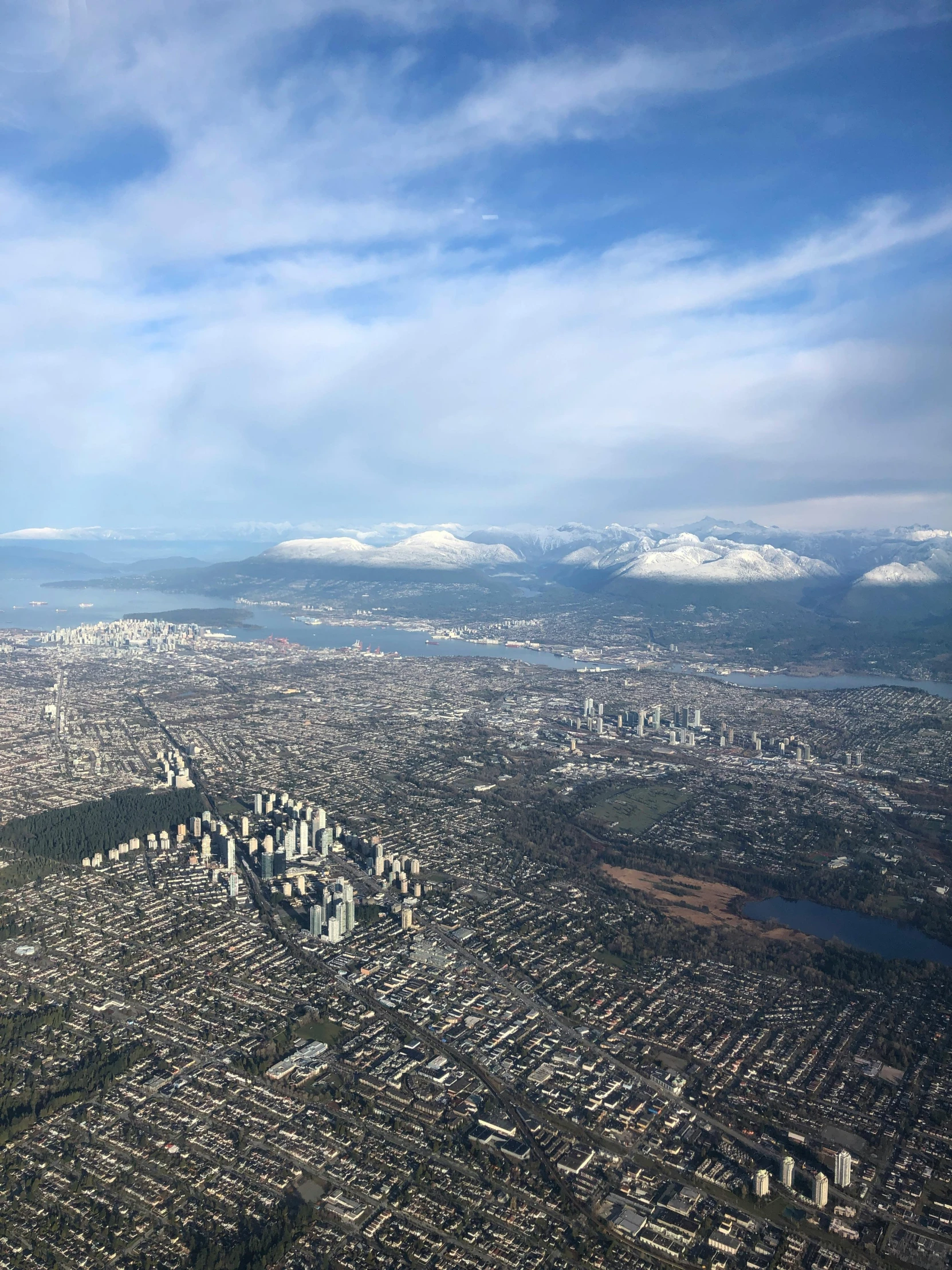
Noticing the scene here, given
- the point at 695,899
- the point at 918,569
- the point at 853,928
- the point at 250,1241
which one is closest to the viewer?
the point at 250,1241

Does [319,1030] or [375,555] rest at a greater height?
[375,555]

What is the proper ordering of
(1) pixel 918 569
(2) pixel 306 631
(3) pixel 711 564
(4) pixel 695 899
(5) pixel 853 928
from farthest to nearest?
(3) pixel 711 564 < (1) pixel 918 569 < (2) pixel 306 631 < (4) pixel 695 899 < (5) pixel 853 928

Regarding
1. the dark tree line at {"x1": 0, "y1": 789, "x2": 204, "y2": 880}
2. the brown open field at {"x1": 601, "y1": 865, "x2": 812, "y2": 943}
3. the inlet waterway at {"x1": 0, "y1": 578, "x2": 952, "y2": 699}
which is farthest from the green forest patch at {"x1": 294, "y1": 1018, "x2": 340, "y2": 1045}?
the inlet waterway at {"x1": 0, "y1": 578, "x2": 952, "y2": 699}

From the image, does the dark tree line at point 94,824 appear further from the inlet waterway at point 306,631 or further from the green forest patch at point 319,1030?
the inlet waterway at point 306,631

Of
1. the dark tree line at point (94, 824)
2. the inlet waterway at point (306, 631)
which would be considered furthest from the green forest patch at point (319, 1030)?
the inlet waterway at point (306, 631)

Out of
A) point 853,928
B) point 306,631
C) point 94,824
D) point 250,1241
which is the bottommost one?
point 853,928

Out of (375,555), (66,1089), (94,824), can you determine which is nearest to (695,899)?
(66,1089)

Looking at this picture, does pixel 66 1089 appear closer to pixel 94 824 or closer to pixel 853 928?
pixel 94 824

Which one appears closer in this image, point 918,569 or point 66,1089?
point 66,1089

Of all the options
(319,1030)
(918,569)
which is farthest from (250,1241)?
(918,569)
